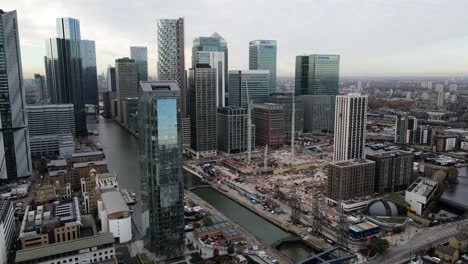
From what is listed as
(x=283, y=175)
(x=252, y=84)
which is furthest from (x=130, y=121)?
(x=283, y=175)

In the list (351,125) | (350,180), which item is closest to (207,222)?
(350,180)

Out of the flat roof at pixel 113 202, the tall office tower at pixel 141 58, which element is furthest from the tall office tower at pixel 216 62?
the tall office tower at pixel 141 58

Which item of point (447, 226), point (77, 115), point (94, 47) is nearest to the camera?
point (447, 226)

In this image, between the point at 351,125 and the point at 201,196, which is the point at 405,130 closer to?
the point at 351,125

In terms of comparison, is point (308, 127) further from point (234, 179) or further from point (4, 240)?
point (4, 240)

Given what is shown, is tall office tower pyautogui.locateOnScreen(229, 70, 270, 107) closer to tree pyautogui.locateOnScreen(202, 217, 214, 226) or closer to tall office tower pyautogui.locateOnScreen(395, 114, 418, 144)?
tall office tower pyautogui.locateOnScreen(395, 114, 418, 144)

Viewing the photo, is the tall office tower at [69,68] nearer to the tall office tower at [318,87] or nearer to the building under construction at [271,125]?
the building under construction at [271,125]

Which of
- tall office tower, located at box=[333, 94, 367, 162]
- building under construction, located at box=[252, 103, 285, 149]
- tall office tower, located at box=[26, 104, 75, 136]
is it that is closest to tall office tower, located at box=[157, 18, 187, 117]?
building under construction, located at box=[252, 103, 285, 149]
